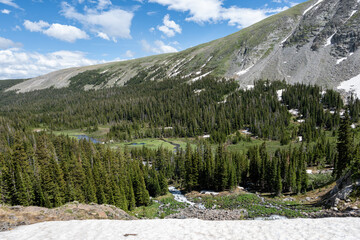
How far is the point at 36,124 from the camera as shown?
194250 mm

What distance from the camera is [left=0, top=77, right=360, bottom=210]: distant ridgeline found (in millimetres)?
48594

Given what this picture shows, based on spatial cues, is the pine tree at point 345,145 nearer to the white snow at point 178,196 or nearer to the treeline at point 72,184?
the white snow at point 178,196

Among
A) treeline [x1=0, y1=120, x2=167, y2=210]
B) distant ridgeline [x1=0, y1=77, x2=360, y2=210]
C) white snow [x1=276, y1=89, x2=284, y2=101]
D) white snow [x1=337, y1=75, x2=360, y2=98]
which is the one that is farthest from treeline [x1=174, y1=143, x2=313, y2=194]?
white snow [x1=337, y1=75, x2=360, y2=98]

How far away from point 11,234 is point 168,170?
70481 mm

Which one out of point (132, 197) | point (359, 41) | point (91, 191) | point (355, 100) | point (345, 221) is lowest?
point (132, 197)

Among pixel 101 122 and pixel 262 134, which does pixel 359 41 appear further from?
pixel 101 122

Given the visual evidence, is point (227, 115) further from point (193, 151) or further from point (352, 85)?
point (352, 85)

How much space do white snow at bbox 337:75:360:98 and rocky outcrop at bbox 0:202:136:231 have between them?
162 meters

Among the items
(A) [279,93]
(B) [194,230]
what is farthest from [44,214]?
(A) [279,93]

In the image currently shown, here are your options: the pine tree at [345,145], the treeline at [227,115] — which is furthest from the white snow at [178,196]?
the treeline at [227,115]

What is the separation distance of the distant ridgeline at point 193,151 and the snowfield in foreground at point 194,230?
76.1 ft

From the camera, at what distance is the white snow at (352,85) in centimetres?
12919

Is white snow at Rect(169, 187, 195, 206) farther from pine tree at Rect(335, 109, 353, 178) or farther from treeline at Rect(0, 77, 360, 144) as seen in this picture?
treeline at Rect(0, 77, 360, 144)

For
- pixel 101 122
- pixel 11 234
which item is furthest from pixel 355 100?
pixel 101 122
